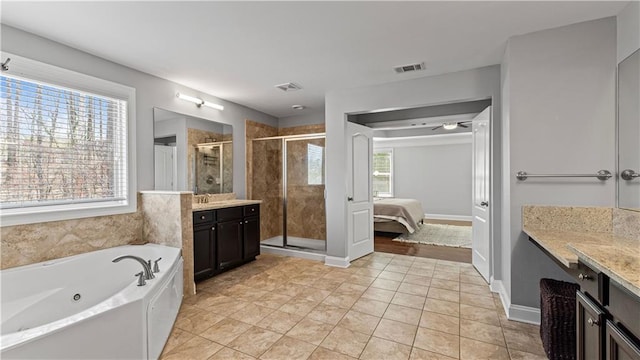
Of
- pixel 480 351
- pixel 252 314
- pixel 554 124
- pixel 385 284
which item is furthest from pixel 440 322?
pixel 554 124

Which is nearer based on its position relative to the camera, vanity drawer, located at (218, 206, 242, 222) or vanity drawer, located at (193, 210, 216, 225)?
vanity drawer, located at (193, 210, 216, 225)

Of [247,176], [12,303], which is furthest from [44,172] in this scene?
[247,176]

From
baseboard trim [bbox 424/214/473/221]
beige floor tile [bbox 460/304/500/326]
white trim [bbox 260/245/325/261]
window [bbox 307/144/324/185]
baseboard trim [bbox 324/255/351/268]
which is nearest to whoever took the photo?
beige floor tile [bbox 460/304/500/326]

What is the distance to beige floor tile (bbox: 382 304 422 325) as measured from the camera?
2.46 meters

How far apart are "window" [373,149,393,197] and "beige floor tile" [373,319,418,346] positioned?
6.57 meters

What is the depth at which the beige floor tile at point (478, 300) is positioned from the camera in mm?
2725

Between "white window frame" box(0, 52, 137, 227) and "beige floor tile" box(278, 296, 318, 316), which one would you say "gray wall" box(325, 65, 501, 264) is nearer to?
"beige floor tile" box(278, 296, 318, 316)

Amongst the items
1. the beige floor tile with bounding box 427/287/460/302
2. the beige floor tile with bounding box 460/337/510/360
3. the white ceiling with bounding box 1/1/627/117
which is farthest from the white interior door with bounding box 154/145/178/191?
the beige floor tile with bounding box 460/337/510/360

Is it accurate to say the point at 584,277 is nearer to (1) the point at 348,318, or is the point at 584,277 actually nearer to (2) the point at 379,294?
(1) the point at 348,318

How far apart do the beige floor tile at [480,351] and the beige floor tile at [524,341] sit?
117 mm

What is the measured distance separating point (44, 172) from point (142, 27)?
156 cm

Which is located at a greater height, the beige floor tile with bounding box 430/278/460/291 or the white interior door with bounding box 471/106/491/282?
the white interior door with bounding box 471/106/491/282

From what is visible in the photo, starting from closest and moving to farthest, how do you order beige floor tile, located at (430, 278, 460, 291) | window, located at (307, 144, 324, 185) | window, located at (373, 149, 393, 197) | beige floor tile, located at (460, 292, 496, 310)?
1. beige floor tile, located at (460, 292, 496, 310)
2. beige floor tile, located at (430, 278, 460, 291)
3. window, located at (307, 144, 324, 185)
4. window, located at (373, 149, 393, 197)

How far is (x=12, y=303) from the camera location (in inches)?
82.4
